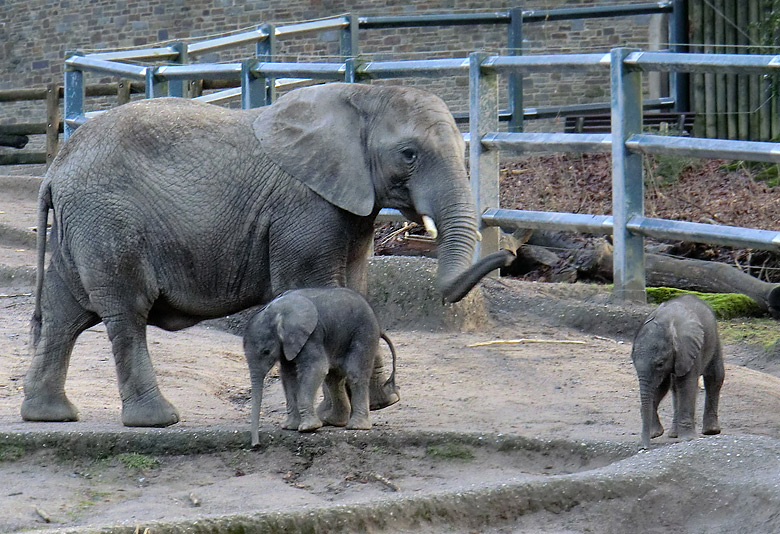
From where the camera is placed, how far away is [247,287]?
6.48 m

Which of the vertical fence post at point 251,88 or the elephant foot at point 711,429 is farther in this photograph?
the vertical fence post at point 251,88

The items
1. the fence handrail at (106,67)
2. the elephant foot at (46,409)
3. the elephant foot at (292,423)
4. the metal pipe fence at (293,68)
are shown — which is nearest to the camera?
the elephant foot at (292,423)

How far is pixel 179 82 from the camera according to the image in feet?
40.5

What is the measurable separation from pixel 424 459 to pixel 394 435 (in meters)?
0.18

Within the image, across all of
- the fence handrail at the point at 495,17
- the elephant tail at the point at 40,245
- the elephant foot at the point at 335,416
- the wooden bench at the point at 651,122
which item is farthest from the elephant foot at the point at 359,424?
the wooden bench at the point at 651,122

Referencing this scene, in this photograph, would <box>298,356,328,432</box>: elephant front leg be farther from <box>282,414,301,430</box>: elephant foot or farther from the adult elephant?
the adult elephant

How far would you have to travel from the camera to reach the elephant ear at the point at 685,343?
5.57m

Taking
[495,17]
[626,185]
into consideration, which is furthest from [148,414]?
[495,17]

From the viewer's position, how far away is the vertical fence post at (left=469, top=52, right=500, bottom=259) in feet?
32.9

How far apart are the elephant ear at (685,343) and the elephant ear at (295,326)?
152 centimetres

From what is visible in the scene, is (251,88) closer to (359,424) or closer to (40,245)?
(40,245)

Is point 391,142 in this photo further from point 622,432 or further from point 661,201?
point 661,201

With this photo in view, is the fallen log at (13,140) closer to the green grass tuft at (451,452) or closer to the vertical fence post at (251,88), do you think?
the vertical fence post at (251,88)

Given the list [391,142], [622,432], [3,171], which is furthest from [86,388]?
[3,171]
